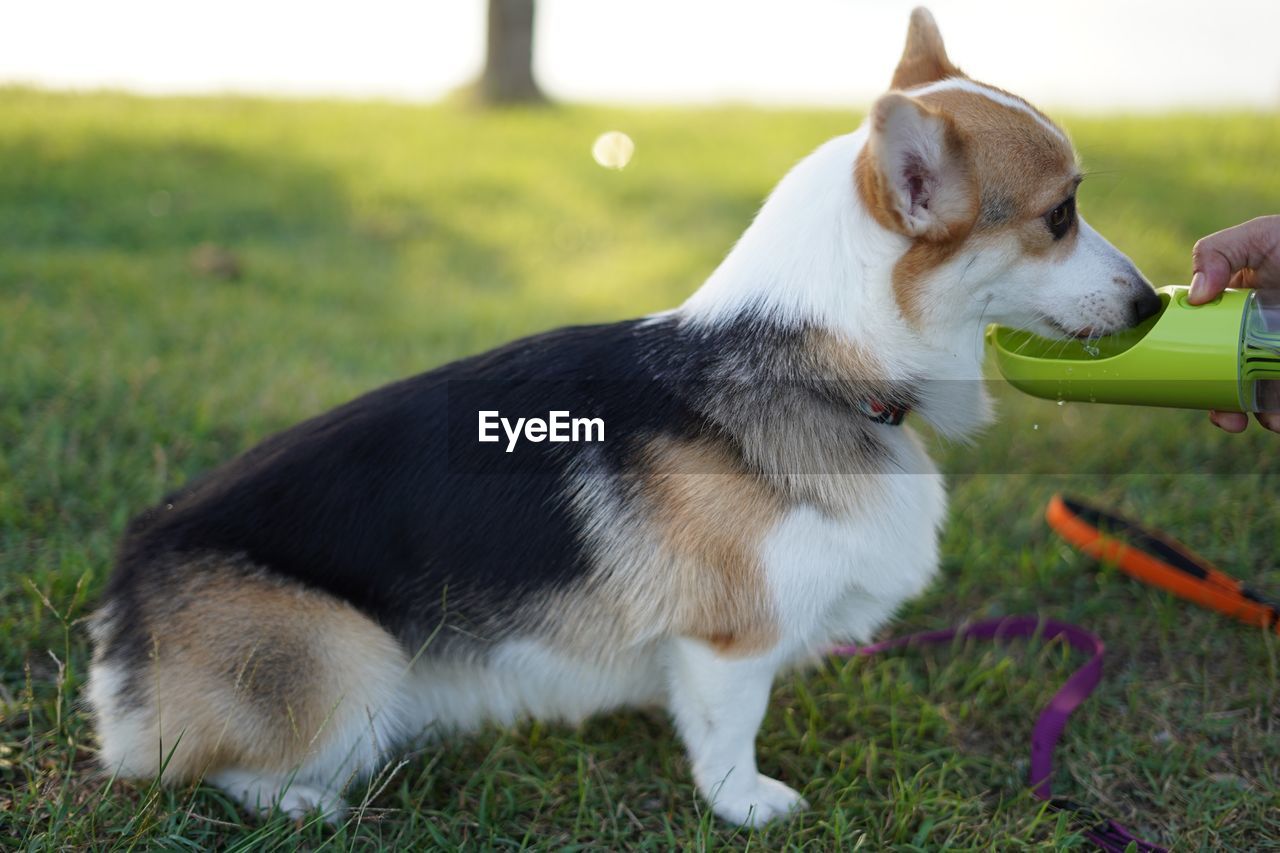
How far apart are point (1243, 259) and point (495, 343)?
3.77 m

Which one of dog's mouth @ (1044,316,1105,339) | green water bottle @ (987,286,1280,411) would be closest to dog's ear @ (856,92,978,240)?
dog's mouth @ (1044,316,1105,339)

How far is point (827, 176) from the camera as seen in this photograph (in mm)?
2463

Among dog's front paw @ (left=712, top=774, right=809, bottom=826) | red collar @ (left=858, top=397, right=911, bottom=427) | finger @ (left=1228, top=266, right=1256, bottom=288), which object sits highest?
finger @ (left=1228, top=266, right=1256, bottom=288)

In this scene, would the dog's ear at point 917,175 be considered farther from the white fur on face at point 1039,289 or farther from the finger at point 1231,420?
the finger at point 1231,420

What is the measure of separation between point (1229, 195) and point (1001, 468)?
4.71m

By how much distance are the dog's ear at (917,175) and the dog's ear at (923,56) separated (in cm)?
55

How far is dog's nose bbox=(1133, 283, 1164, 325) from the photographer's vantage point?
8.27 feet

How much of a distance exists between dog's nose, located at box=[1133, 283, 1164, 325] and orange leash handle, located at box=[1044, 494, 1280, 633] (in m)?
1.34

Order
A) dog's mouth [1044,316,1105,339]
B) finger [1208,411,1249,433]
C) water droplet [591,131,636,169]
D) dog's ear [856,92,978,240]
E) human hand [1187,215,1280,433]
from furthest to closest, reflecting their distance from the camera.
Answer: water droplet [591,131,636,169]
finger [1208,411,1249,433]
human hand [1187,215,1280,433]
dog's mouth [1044,316,1105,339]
dog's ear [856,92,978,240]

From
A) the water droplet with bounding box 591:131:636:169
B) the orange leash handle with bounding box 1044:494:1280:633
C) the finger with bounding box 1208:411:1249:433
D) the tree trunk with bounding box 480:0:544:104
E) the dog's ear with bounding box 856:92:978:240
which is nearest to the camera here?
the dog's ear with bounding box 856:92:978:240

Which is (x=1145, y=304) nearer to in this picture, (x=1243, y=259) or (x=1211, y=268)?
(x=1211, y=268)

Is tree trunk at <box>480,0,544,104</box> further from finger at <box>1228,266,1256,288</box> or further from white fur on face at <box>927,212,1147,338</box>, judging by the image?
white fur on face at <box>927,212,1147,338</box>

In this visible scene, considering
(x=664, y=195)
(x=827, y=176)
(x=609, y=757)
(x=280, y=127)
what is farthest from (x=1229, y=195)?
A: (x=280, y=127)

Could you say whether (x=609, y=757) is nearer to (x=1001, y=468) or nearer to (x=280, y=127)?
(x=1001, y=468)
